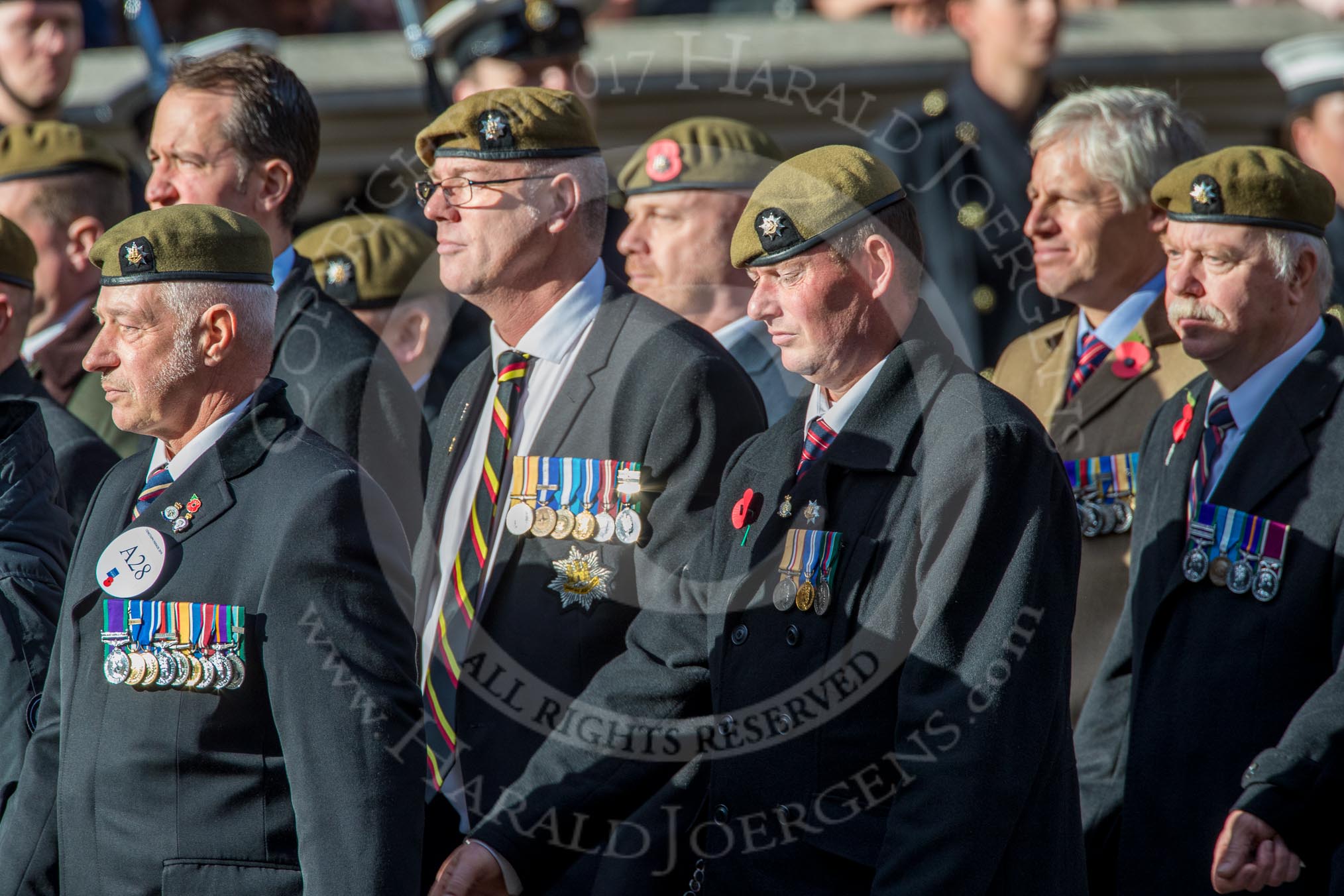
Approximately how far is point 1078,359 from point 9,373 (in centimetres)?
273

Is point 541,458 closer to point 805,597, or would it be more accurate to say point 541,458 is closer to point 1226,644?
point 805,597

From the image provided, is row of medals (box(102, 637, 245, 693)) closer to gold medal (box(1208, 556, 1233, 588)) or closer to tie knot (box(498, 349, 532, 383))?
tie knot (box(498, 349, 532, 383))

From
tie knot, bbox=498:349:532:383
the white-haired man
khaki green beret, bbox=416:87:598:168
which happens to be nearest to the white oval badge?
the white-haired man

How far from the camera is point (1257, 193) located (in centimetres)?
395

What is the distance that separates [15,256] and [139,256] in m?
1.22

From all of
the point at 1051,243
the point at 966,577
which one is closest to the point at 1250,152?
the point at 1051,243

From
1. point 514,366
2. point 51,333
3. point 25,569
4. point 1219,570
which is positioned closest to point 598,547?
point 514,366

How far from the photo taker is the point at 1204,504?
3.88 meters

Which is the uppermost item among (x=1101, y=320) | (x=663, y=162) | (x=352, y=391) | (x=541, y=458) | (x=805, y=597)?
(x=663, y=162)

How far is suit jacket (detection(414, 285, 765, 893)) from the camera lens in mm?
3721

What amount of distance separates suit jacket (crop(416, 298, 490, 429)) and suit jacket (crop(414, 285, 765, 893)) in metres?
1.24

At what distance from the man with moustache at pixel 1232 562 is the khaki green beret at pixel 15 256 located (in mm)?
2773

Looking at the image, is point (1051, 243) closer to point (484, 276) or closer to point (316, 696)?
point (484, 276)

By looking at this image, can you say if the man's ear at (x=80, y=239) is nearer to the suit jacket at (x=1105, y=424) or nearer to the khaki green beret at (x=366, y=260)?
the khaki green beret at (x=366, y=260)
